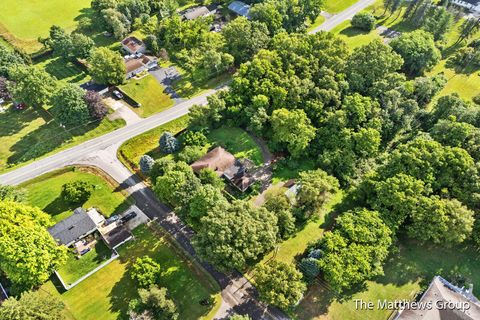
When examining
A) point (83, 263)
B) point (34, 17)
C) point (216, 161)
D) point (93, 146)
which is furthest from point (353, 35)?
point (34, 17)

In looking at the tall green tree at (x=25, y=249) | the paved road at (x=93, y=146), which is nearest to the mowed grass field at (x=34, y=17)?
the paved road at (x=93, y=146)

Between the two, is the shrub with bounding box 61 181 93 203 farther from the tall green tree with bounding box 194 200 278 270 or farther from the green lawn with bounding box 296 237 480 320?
the green lawn with bounding box 296 237 480 320

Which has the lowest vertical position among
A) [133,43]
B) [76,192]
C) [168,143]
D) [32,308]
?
[32,308]

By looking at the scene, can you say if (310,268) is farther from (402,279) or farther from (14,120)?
(14,120)

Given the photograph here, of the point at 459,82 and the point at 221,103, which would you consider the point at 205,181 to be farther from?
the point at 459,82

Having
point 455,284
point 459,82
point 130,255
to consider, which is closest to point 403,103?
point 459,82

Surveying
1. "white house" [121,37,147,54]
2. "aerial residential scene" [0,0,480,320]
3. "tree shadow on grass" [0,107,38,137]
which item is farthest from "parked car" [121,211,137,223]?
"white house" [121,37,147,54]
